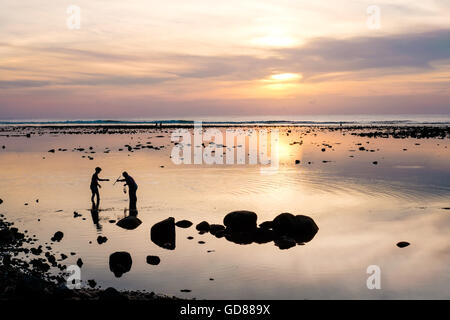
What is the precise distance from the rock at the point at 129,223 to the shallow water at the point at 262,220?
0.22m

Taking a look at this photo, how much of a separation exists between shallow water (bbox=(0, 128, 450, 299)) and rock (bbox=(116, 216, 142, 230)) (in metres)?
0.22

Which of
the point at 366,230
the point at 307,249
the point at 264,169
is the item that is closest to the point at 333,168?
the point at 264,169

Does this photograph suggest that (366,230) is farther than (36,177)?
No

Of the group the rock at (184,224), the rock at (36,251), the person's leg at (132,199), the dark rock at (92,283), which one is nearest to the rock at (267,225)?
the rock at (184,224)

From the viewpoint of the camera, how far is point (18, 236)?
17203 millimetres

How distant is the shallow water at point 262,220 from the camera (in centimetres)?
1343

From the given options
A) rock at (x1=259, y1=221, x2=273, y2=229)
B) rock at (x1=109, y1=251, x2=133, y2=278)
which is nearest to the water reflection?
rock at (x1=109, y1=251, x2=133, y2=278)

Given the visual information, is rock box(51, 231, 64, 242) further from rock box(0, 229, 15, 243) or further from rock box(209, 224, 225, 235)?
rock box(209, 224, 225, 235)

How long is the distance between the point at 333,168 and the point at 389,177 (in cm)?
651

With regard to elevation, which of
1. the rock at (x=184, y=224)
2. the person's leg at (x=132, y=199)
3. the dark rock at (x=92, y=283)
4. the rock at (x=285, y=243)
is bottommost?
the dark rock at (x=92, y=283)

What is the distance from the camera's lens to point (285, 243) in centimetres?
1722

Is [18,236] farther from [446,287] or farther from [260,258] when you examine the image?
[446,287]

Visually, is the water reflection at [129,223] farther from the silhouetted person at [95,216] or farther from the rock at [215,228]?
the rock at [215,228]

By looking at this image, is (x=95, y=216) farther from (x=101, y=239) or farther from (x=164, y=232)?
(x=164, y=232)
